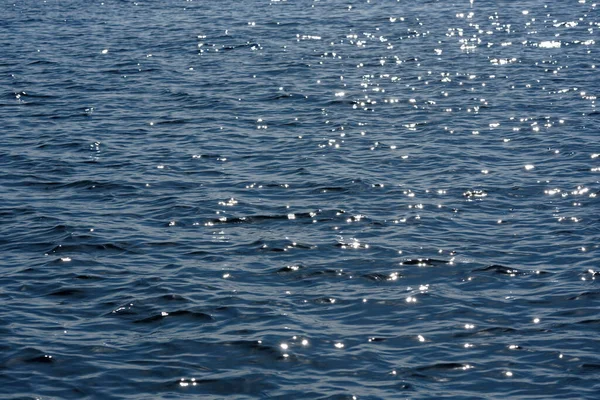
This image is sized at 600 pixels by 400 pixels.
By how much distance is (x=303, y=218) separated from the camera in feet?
91.7

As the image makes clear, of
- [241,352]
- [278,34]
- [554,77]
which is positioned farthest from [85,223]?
[278,34]

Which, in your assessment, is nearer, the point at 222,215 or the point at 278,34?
the point at 222,215

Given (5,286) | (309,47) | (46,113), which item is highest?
(309,47)

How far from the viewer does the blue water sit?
20281mm

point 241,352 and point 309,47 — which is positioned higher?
→ point 309,47

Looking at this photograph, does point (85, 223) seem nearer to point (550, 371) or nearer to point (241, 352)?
point (241, 352)

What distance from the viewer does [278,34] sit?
175ft

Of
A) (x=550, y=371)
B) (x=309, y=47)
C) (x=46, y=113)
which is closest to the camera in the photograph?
(x=550, y=371)

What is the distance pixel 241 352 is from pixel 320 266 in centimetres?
467

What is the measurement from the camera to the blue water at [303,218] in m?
20.3

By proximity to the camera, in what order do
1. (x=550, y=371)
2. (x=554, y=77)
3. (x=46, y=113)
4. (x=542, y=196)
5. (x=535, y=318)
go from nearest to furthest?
(x=550, y=371) < (x=535, y=318) < (x=542, y=196) < (x=46, y=113) < (x=554, y=77)

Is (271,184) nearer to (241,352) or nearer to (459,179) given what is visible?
(459,179)

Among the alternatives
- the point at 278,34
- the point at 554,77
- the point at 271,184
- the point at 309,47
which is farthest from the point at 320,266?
the point at 278,34

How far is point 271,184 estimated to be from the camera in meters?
30.6
